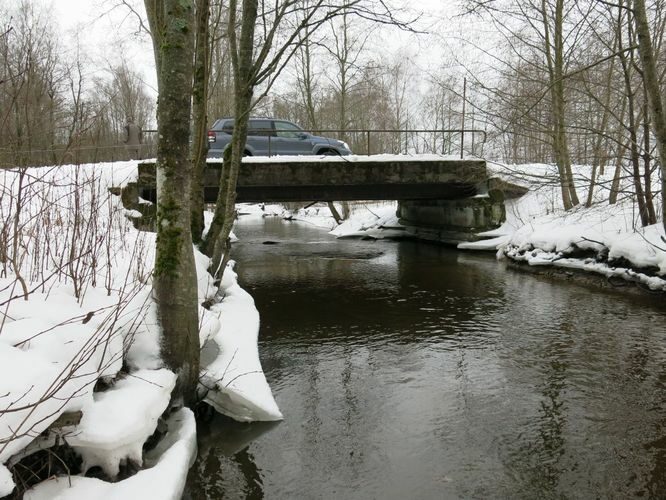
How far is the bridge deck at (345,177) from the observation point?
49.4 ft

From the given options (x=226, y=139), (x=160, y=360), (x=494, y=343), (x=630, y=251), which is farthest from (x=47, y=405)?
(x=226, y=139)

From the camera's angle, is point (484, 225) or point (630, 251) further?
point (484, 225)

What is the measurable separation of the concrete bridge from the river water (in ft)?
17.6

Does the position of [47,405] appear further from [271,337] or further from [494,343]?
[494,343]

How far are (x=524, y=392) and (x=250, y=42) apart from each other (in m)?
6.04

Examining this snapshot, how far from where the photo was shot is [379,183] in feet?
52.3

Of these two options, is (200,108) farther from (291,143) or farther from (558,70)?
(558,70)

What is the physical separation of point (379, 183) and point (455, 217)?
15.7 ft

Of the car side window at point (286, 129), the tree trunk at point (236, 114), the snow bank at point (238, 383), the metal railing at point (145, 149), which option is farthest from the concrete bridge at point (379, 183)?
the snow bank at point (238, 383)

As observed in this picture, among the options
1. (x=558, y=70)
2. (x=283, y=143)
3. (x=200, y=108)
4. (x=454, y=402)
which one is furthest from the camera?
(x=283, y=143)

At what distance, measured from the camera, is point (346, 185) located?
1595cm

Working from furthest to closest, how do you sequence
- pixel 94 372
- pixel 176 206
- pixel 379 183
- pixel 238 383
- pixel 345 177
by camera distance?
pixel 379 183 → pixel 345 177 → pixel 238 383 → pixel 176 206 → pixel 94 372

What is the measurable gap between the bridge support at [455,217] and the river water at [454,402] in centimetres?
727

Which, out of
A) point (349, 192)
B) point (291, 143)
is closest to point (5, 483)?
point (291, 143)
